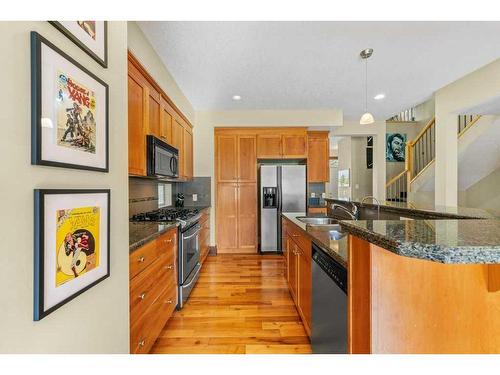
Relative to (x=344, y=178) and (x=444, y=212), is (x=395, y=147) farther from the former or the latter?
(x=444, y=212)

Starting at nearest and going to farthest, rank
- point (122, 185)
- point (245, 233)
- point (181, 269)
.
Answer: point (122, 185), point (181, 269), point (245, 233)

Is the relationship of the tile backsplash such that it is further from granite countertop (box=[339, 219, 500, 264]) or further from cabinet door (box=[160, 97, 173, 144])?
granite countertop (box=[339, 219, 500, 264])

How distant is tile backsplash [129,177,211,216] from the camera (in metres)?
2.73

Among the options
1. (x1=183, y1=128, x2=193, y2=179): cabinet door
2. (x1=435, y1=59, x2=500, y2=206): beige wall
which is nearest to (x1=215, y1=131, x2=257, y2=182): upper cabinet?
(x1=183, y1=128, x2=193, y2=179): cabinet door

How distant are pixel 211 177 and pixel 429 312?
155 inches

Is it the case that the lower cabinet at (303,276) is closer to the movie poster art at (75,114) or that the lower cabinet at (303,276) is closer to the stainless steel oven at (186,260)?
the stainless steel oven at (186,260)

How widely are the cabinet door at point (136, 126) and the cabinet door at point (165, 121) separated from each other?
0.45 metres

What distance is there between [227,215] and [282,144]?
1.67 m

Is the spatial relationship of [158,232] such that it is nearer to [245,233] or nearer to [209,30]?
[209,30]

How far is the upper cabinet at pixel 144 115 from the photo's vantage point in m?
2.07

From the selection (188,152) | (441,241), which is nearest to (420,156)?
(188,152)

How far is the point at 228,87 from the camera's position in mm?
3471
